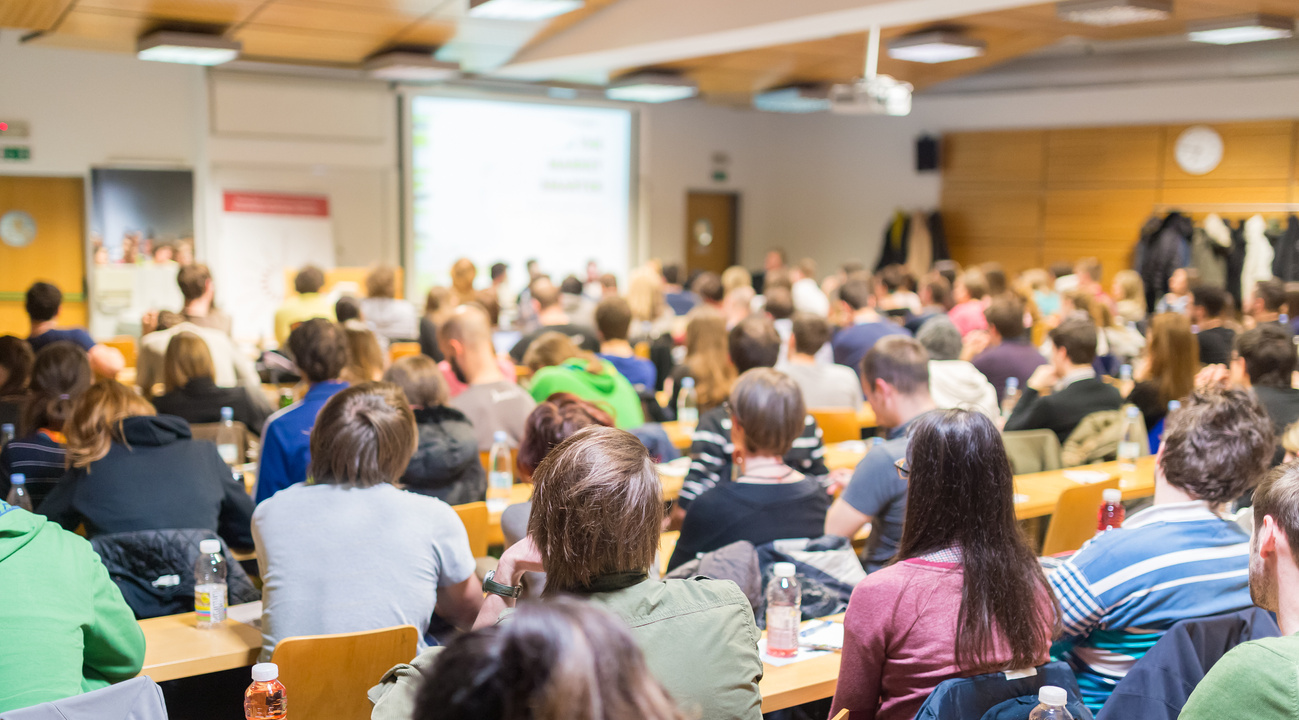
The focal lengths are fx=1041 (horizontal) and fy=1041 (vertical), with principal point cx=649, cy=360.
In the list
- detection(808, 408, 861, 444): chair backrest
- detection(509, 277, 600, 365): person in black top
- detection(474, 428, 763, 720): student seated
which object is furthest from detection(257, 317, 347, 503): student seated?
detection(509, 277, 600, 365): person in black top

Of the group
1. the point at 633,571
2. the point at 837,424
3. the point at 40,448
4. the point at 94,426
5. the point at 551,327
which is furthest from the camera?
the point at 551,327

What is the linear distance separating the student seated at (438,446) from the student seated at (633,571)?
2041 millimetres

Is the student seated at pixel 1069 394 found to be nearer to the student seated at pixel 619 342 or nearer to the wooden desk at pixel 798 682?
the student seated at pixel 619 342

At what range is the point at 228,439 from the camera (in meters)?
4.53

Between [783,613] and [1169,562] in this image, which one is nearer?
[1169,562]

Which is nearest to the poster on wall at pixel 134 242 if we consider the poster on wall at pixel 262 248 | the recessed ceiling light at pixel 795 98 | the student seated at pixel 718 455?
the poster on wall at pixel 262 248

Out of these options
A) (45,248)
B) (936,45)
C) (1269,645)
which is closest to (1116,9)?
(936,45)

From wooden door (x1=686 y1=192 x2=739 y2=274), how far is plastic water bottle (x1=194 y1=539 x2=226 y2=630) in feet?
40.0

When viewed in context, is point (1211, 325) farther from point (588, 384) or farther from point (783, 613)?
point (783, 613)

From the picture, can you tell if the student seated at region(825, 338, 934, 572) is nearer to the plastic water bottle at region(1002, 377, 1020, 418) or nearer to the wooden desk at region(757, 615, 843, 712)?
the wooden desk at region(757, 615, 843, 712)

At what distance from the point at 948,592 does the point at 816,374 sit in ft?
11.6

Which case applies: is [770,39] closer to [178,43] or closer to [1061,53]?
[178,43]

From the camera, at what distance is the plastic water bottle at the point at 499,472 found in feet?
13.5

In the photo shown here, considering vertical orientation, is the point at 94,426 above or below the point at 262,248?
below
